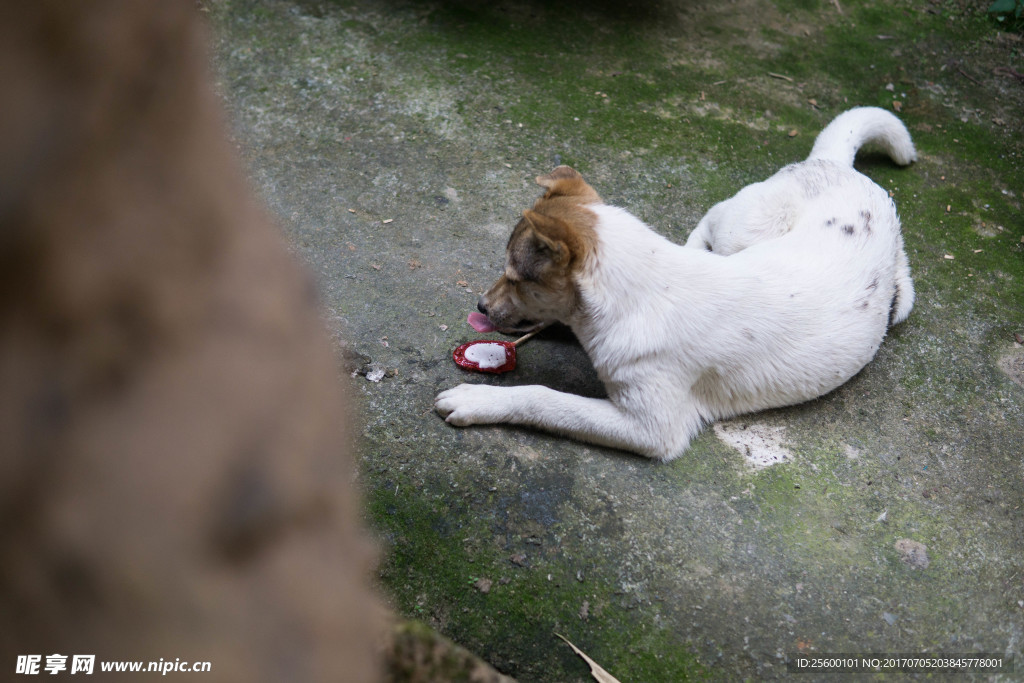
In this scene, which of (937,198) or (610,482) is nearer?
(610,482)

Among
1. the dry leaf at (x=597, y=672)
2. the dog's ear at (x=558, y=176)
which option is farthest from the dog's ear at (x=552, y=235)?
the dry leaf at (x=597, y=672)

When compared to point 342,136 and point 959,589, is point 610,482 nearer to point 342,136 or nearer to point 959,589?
point 959,589

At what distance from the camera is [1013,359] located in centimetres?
438

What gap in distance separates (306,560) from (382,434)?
251 cm

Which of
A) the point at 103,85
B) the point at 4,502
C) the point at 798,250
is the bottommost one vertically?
the point at 798,250

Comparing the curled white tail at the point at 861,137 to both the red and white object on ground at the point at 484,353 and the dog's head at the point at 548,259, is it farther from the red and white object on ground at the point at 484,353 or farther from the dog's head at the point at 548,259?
the red and white object on ground at the point at 484,353

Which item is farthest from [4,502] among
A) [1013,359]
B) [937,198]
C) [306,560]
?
[937,198]

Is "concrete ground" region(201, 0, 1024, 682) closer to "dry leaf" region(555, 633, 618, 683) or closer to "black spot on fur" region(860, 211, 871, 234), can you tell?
"dry leaf" region(555, 633, 618, 683)

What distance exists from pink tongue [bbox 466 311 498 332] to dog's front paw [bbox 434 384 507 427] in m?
0.49

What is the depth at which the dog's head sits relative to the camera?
3.41 meters

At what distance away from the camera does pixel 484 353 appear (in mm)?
3932

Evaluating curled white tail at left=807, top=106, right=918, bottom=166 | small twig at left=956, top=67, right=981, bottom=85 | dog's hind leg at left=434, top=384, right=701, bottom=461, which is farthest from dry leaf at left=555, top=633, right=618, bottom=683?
small twig at left=956, top=67, right=981, bottom=85

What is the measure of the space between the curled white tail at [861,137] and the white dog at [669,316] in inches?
49.1

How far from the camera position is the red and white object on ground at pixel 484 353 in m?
3.88
